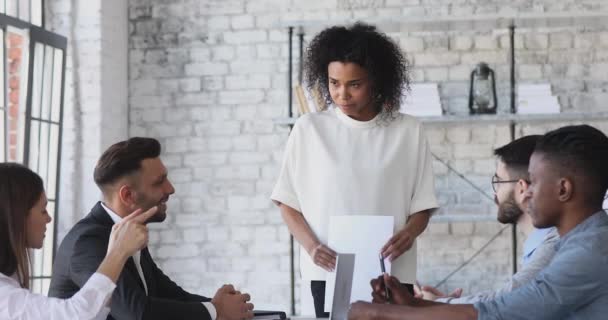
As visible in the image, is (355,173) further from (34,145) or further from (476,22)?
(34,145)

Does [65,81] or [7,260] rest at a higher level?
[65,81]

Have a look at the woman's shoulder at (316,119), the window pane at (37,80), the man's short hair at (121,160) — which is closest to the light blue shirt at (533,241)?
the woman's shoulder at (316,119)

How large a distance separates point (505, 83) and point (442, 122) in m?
0.45

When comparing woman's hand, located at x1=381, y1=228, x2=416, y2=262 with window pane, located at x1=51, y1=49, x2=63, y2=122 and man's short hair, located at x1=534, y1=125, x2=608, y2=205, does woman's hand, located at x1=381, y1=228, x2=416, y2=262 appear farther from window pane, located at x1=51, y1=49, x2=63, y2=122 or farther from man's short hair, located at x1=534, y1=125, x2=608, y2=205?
window pane, located at x1=51, y1=49, x2=63, y2=122

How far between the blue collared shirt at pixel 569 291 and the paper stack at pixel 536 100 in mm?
3319

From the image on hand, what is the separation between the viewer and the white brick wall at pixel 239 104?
544cm

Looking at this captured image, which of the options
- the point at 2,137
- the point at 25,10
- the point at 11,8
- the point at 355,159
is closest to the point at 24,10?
the point at 25,10

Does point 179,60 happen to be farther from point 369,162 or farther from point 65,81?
point 369,162

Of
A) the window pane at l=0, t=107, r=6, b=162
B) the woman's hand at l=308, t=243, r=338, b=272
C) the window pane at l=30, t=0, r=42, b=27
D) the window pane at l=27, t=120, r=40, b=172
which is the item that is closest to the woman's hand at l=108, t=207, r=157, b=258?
the woman's hand at l=308, t=243, r=338, b=272

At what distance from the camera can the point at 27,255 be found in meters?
2.18

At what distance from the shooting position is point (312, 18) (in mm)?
5586

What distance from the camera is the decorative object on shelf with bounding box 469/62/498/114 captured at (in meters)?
5.26

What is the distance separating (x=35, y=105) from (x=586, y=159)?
3.65 metres

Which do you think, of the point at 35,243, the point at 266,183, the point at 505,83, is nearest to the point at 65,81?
the point at 266,183
